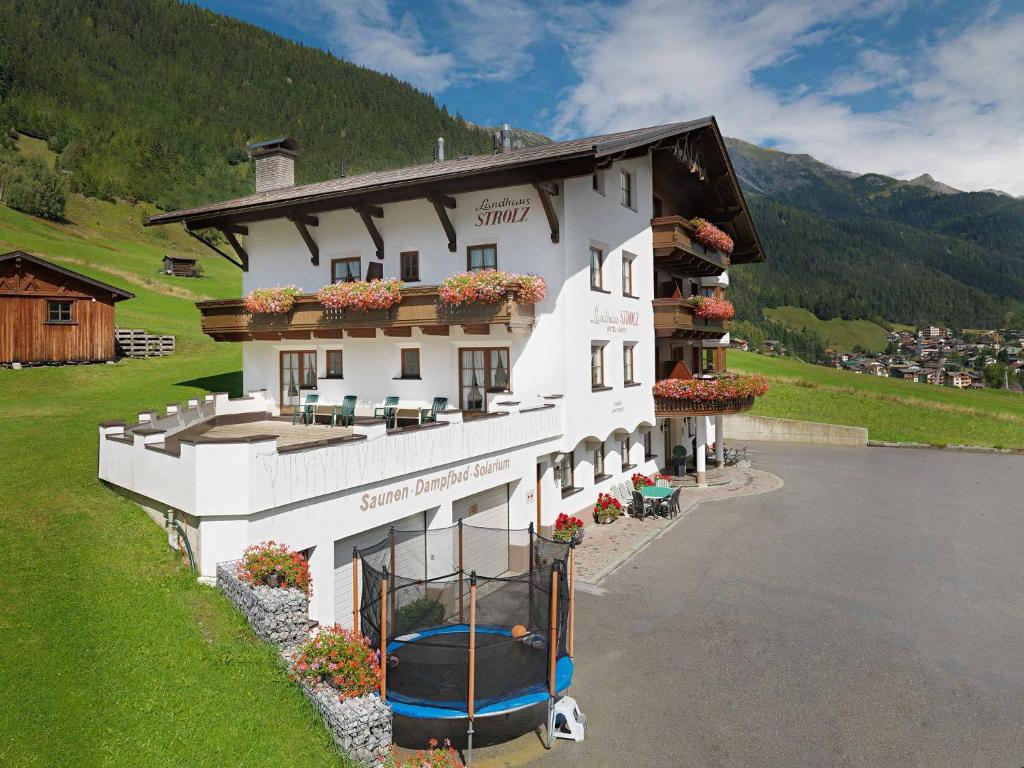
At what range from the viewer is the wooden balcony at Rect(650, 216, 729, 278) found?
24672 mm

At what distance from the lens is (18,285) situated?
2766 cm

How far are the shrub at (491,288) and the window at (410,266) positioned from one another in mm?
3309

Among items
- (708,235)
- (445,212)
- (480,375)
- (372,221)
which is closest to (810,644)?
(480,375)

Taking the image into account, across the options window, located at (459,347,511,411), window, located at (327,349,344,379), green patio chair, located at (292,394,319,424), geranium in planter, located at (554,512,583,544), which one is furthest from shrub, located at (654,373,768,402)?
green patio chair, located at (292,394,319,424)

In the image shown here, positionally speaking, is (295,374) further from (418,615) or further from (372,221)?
(418,615)

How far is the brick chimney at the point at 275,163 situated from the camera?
28.0 meters

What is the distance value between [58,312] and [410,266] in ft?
59.1

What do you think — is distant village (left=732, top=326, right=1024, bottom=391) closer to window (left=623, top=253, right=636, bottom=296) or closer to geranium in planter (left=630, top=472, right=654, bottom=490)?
window (left=623, top=253, right=636, bottom=296)

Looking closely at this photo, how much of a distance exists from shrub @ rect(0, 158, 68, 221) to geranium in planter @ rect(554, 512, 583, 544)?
86.7m

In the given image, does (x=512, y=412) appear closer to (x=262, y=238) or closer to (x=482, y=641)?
(x=482, y=641)

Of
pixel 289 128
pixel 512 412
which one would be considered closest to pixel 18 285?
pixel 512 412

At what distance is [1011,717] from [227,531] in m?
12.4

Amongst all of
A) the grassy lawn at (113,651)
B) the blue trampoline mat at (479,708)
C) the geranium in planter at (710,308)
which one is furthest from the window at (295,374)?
the blue trampoline mat at (479,708)

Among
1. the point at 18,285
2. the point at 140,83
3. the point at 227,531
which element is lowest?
the point at 227,531
